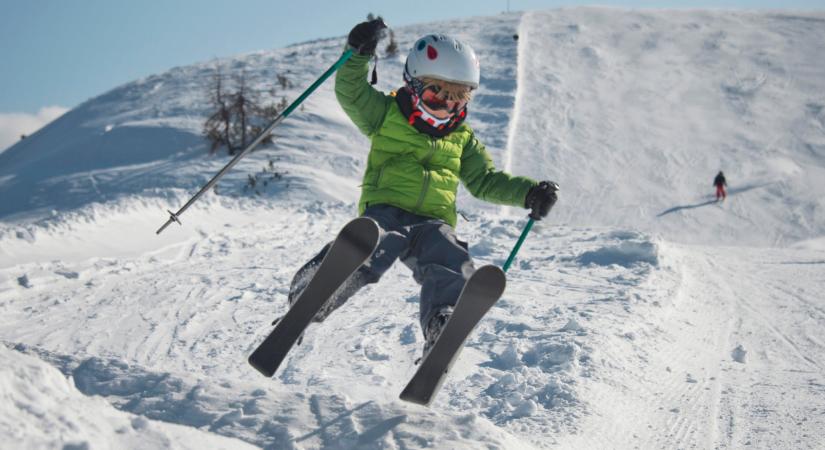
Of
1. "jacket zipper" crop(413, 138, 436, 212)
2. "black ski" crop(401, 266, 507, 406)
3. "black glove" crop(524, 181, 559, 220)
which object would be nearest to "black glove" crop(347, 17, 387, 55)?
"jacket zipper" crop(413, 138, 436, 212)

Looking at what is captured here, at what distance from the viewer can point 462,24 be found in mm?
30125

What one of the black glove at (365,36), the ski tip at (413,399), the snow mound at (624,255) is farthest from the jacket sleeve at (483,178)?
the snow mound at (624,255)

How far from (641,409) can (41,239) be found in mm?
7752

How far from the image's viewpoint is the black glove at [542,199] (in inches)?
164

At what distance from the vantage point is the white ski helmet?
409cm

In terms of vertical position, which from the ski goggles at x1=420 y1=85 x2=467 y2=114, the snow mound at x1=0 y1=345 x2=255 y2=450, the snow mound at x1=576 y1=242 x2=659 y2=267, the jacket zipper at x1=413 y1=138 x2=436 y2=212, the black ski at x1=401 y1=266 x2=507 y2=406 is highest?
the ski goggles at x1=420 y1=85 x2=467 y2=114

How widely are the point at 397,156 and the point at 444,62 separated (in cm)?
63

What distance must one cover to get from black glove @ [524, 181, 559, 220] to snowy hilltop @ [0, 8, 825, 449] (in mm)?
1263

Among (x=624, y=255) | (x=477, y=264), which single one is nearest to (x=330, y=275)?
(x=477, y=264)

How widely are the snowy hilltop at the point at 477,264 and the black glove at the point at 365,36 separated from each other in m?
2.01

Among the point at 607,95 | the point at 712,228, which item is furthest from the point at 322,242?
the point at 607,95

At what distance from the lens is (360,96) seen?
13.7ft

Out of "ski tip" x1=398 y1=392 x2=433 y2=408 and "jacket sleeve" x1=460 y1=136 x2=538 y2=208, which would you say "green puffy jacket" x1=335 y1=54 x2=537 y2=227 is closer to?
"jacket sleeve" x1=460 y1=136 x2=538 y2=208

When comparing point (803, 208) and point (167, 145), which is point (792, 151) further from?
point (167, 145)
